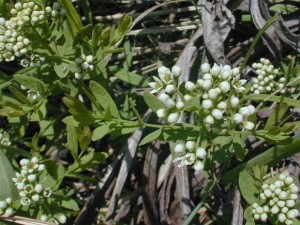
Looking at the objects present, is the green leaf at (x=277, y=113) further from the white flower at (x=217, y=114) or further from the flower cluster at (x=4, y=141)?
the flower cluster at (x=4, y=141)

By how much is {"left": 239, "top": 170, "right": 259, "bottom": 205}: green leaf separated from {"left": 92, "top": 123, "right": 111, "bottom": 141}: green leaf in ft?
3.22

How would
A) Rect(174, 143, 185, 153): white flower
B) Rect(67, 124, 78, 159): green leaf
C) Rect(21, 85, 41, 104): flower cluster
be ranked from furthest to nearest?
1. Rect(21, 85, 41, 104): flower cluster
2. Rect(67, 124, 78, 159): green leaf
3. Rect(174, 143, 185, 153): white flower

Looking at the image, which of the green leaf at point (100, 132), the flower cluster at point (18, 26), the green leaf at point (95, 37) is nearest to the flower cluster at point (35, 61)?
the flower cluster at point (18, 26)

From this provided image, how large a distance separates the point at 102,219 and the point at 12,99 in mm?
1402

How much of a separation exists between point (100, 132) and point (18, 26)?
3.50 feet

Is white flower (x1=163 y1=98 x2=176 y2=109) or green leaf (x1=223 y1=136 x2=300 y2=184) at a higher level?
white flower (x1=163 y1=98 x2=176 y2=109)

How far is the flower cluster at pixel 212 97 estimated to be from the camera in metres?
2.90

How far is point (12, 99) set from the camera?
4246 millimetres

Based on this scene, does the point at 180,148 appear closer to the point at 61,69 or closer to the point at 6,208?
the point at 61,69

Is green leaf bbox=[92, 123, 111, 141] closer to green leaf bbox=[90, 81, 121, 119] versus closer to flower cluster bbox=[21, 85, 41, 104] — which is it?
green leaf bbox=[90, 81, 121, 119]

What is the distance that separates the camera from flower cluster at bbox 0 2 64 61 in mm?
3496

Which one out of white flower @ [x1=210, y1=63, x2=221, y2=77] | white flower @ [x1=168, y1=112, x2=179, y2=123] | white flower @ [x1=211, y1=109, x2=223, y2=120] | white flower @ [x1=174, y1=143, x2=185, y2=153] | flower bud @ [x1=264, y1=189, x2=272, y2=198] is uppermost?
white flower @ [x1=210, y1=63, x2=221, y2=77]

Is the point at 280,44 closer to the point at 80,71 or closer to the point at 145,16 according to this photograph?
the point at 145,16

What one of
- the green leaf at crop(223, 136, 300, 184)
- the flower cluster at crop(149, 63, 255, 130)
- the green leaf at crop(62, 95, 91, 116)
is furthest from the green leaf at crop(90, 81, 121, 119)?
the green leaf at crop(223, 136, 300, 184)
